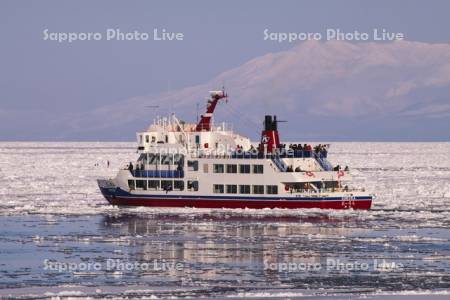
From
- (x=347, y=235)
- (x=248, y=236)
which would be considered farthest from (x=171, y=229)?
(x=347, y=235)

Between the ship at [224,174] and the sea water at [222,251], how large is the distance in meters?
1.24

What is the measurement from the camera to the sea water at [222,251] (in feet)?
117

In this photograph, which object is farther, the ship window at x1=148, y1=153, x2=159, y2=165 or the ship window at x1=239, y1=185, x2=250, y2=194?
the ship window at x1=148, y1=153, x2=159, y2=165

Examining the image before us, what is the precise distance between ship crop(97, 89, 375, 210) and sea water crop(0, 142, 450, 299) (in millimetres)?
1241

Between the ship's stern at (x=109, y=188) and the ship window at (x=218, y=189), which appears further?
the ship's stern at (x=109, y=188)

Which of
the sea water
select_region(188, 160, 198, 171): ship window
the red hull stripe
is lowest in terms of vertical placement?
the sea water

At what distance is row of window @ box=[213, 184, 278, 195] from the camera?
64438 mm

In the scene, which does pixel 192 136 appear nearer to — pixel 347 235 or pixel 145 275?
pixel 347 235

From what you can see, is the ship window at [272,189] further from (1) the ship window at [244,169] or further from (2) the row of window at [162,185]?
(2) the row of window at [162,185]

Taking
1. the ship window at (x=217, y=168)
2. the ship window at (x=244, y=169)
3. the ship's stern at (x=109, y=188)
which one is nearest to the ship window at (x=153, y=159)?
the ship's stern at (x=109, y=188)

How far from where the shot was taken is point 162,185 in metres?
66.9

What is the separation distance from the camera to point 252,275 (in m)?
38.4

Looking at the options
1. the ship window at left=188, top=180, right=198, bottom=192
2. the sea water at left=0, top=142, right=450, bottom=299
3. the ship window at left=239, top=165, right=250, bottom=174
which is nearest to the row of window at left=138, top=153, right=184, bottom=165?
the ship window at left=188, top=180, right=198, bottom=192

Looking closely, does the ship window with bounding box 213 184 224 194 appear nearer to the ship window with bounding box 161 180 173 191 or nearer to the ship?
the ship
